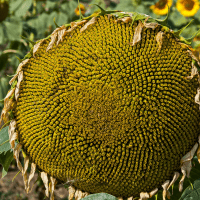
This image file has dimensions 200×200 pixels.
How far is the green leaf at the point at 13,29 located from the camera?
127 inches

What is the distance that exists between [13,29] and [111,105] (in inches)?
88.4

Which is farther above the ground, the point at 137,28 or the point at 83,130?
the point at 137,28

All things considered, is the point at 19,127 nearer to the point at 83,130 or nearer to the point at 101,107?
the point at 83,130

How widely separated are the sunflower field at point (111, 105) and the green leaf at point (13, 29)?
1.66 m

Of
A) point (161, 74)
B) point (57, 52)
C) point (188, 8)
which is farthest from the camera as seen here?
point (188, 8)

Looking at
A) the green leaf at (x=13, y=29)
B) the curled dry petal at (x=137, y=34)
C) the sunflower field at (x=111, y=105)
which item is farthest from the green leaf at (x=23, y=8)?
the curled dry petal at (x=137, y=34)

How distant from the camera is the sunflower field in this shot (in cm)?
154

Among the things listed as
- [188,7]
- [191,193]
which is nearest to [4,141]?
[191,193]

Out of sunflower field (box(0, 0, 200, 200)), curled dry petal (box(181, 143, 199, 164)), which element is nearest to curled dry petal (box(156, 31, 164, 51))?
sunflower field (box(0, 0, 200, 200))

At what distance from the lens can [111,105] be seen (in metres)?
1.54

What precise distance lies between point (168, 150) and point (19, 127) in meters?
0.97

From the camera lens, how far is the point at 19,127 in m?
1.74

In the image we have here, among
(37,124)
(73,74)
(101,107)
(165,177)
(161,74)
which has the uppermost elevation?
(161,74)

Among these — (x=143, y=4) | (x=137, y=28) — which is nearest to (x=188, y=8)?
(x=143, y=4)
